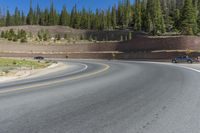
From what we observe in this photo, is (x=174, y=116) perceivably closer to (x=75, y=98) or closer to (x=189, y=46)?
(x=75, y=98)

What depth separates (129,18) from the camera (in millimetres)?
142625

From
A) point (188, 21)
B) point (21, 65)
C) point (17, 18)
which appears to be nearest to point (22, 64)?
point (21, 65)

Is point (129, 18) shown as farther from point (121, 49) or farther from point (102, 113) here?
point (102, 113)

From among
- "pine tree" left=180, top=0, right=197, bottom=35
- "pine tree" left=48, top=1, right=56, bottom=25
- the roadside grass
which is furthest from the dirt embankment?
"pine tree" left=48, top=1, right=56, bottom=25

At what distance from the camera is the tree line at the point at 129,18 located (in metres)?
102

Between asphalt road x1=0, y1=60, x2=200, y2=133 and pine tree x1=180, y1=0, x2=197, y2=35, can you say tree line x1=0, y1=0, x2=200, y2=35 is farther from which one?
asphalt road x1=0, y1=60, x2=200, y2=133

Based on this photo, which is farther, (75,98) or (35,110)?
(75,98)

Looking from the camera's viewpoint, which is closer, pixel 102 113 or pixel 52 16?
Result: pixel 102 113

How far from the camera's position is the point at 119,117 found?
811 centimetres

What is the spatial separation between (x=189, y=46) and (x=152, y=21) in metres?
45.6

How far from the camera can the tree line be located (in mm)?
102062

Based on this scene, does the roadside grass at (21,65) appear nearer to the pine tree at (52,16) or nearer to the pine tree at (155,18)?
the pine tree at (155,18)

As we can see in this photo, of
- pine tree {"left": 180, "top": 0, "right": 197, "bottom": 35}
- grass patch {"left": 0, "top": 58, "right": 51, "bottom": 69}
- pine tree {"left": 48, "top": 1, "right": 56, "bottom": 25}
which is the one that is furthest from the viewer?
pine tree {"left": 48, "top": 1, "right": 56, "bottom": 25}

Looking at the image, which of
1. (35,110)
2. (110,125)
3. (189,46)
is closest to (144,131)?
(110,125)
